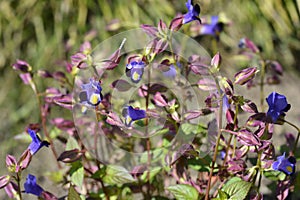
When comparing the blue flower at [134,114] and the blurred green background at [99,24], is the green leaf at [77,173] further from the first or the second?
the blurred green background at [99,24]

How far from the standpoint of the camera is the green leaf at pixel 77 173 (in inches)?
58.2

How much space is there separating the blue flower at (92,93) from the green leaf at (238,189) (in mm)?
377

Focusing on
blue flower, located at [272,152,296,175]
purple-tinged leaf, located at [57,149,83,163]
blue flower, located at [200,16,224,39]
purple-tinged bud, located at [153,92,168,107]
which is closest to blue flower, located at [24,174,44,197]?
purple-tinged leaf, located at [57,149,83,163]

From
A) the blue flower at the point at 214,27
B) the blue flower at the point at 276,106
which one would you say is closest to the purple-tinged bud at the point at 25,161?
the blue flower at the point at 276,106

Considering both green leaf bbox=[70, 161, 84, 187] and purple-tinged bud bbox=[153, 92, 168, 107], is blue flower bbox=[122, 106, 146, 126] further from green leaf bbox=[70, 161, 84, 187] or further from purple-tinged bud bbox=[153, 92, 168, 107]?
green leaf bbox=[70, 161, 84, 187]

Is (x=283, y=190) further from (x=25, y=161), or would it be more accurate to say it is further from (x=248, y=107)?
(x=25, y=161)

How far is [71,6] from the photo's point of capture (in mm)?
3174

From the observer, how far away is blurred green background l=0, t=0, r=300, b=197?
10.2 feet

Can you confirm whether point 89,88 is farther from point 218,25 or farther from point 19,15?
point 19,15

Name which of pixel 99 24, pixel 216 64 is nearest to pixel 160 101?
pixel 216 64

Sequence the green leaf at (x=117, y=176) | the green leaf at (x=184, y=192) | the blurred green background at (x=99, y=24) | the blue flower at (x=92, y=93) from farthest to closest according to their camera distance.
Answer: the blurred green background at (x=99, y=24) → the green leaf at (x=117, y=176) → the green leaf at (x=184, y=192) → the blue flower at (x=92, y=93)

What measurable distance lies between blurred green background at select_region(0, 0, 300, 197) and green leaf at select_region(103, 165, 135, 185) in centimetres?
156

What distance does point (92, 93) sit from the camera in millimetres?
1361

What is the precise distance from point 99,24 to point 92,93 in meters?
1.87
